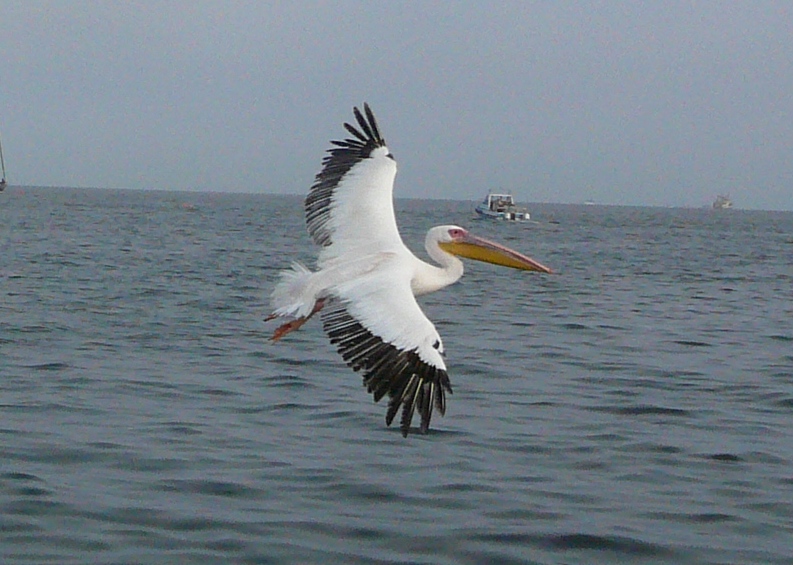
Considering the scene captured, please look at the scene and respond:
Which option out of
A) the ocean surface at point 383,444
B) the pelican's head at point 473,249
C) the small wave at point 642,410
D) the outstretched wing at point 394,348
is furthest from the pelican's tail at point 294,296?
the small wave at point 642,410

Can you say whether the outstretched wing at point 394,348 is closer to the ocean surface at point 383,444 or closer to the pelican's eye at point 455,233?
the ocean surface at point 383,444

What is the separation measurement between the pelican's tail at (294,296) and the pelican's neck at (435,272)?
639 millimetres

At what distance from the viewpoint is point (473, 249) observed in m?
7.41

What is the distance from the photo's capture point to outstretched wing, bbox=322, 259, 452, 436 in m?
5.63

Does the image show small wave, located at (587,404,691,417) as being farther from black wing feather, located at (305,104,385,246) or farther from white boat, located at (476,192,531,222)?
white boat, located at (476,192,531,222)

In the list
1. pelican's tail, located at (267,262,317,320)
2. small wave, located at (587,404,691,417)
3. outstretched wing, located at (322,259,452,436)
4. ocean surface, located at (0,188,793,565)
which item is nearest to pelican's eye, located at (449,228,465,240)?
pelican's tail, located at (267,262,317,320)

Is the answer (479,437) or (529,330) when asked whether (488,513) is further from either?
(529,330)

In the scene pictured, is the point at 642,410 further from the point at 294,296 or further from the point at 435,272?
the point at 294,296

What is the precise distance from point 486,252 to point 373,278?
1448 mm

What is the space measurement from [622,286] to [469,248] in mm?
16213

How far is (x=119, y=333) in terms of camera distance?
559 inches

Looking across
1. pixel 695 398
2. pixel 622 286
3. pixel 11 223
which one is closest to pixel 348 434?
pixel 695 398

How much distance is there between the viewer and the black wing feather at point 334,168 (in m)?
7.24

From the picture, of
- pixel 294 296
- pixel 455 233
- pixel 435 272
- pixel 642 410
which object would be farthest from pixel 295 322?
pixel 642 410
